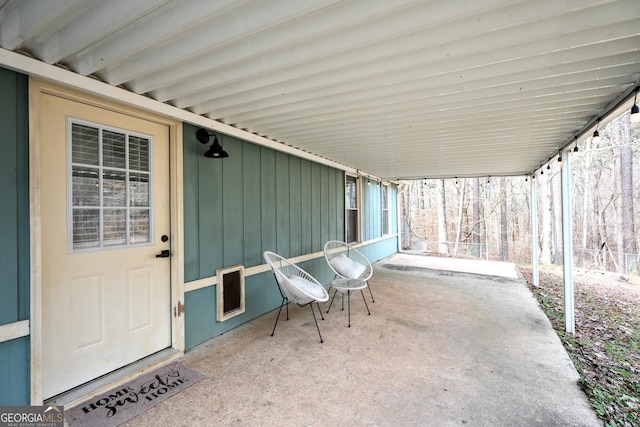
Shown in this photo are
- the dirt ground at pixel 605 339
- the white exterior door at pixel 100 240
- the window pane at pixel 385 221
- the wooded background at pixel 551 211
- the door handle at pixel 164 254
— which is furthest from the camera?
the wooded background at pixel 551 211

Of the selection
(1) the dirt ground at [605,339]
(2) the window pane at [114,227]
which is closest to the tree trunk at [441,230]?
(1) the dirt ground at [605,339]

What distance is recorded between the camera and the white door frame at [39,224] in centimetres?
172

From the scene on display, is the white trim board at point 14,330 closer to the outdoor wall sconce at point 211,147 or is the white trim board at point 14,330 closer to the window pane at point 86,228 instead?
the window pane at point 86,228

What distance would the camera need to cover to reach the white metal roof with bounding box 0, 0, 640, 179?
133 centimetres

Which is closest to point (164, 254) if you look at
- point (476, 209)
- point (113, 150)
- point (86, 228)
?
point (86, 228)

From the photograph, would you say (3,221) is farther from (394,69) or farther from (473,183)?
(473,183)

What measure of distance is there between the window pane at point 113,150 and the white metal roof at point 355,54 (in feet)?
1.51

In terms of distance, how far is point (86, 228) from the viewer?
209 cm

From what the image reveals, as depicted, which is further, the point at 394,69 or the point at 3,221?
the point at 394,69

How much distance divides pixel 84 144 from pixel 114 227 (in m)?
0.70

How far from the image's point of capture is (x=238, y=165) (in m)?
3.29

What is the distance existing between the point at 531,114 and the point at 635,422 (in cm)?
258

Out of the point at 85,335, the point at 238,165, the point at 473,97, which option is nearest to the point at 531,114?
the point at 473,97

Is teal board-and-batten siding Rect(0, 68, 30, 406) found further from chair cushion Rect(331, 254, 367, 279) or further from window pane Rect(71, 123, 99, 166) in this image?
chair cushion Rect(331, 254, 367, 279)
